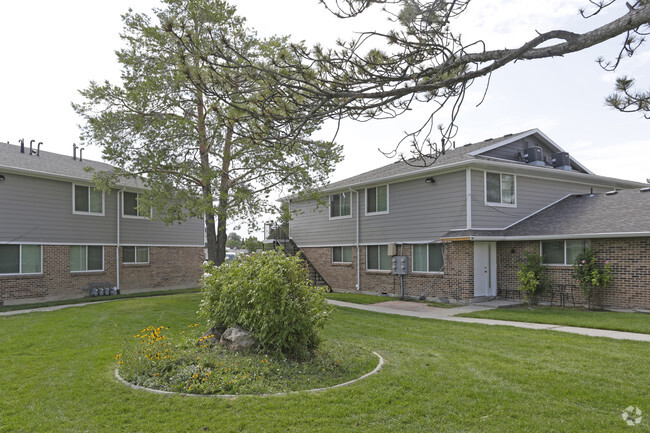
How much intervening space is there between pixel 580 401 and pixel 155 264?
20.4 meters

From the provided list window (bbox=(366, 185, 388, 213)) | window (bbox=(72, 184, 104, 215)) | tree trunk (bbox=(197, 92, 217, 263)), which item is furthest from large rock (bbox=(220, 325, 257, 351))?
window (bbox=(72, 184, 104, 215))

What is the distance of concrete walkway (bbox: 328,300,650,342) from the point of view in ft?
31.7

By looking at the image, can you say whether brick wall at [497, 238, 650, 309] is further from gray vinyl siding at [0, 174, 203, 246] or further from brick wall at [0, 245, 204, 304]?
gray vinyl siding at [0, 174, 203, 246]

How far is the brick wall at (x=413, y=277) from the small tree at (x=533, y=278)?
1.56m

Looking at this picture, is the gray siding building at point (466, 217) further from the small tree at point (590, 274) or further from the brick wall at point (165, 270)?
the brick wall at point (165, 270)

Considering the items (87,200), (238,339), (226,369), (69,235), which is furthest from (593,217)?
(69,235)

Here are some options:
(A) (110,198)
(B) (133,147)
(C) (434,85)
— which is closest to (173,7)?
(B) (133,147)

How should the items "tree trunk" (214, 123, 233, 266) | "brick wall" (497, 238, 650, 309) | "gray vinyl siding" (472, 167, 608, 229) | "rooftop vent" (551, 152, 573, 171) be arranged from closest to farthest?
1. "brick wall" (497, 238, 650, 309)
2. "tree trunk" (214, 123, 233, 266)
3. "gray vinyl siding" (472, 167, 608, 229)
4. "rooftop vent" (551, 152, 573, 171)

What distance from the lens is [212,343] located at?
730cm

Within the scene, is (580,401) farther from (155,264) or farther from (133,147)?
(155,264)

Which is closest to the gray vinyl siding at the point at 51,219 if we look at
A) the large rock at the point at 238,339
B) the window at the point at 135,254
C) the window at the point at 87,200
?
the window at the point at 87,200

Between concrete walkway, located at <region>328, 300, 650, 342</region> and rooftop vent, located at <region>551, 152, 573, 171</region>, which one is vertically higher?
rooftop vent, located at <region>551, 152, 573, 171</region>

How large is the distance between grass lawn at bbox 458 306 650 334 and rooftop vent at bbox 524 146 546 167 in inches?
234

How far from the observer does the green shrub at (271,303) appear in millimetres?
6680
